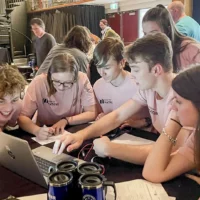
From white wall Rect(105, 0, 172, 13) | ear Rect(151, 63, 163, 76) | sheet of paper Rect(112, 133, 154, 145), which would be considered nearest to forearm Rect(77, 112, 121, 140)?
sheet of paper Rect(112, 133, 154, 145)

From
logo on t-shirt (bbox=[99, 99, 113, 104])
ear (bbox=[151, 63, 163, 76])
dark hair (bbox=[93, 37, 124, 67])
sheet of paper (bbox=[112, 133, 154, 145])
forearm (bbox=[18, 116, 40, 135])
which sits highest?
dark hair (bbox=[93, 37, 124, 67])

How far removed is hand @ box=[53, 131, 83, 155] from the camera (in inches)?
45.1

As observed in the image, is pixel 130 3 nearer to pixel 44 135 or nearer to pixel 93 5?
Result: pixel 93 5

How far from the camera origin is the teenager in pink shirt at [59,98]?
1496 mm

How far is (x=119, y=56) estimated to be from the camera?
63.2 inches

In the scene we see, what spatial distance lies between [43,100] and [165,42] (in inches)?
31.4

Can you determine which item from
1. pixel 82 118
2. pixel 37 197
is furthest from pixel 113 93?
pixel 37 197

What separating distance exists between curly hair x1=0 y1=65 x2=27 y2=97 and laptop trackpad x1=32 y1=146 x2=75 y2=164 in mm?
359

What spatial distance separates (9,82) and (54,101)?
34 cm

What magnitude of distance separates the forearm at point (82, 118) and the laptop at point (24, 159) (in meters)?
0.45

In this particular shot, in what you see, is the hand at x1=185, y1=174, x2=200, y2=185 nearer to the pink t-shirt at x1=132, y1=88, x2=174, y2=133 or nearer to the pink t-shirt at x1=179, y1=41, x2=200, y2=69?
the pink t-shirt at x1=132, y1=88, x2=174, y2=133

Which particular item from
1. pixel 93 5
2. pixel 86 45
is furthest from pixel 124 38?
pixel 86 45

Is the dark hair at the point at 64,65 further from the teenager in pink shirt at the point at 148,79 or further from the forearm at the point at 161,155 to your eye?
the forearm at the point at 161,155

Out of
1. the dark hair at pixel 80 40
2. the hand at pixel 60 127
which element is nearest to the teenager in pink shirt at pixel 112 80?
the hand at pixel 60 127
